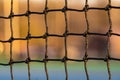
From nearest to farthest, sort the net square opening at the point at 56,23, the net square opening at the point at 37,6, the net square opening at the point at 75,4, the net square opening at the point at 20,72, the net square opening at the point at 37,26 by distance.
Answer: the net square opening at the point at 20,72 → the net square opening at the point at 37,26 → the net square opening at the point at 37,6 → the net square opening at the point at 75,4 → the net square opening at the point at 56,23

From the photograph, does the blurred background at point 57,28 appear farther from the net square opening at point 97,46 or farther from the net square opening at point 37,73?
the net square opening at point 37,73

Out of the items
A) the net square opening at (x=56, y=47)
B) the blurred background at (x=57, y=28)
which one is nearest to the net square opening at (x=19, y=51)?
the blurred background at (x=57, y=28)

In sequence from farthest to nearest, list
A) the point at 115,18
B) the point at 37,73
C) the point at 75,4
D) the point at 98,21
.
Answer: the point at 98,21, the point at 115,18, the point at 75,4, the point at 37,73

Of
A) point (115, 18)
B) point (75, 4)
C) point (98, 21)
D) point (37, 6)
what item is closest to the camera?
point (37, 6)

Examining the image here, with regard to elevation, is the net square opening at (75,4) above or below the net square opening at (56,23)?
above

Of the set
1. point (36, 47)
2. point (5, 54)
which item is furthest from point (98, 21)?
point (5, 54)

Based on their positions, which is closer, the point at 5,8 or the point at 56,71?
the point at 5,8

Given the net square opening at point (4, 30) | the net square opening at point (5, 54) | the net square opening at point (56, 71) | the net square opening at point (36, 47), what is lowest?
the net square opening at point (56, 71)

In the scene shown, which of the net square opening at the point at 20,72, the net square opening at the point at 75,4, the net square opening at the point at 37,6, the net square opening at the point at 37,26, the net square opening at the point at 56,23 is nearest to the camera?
the net square opening at the point at 20,72

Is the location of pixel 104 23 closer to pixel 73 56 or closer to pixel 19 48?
pixel 73 56

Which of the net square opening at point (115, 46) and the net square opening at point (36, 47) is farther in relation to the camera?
the net square opening at point (115, 46)

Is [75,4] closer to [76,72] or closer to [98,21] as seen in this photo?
[98,21]

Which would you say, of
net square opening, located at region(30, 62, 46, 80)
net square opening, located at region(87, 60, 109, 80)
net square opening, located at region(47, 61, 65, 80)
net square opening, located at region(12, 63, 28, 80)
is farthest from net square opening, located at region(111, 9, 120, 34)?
net square opening, located at region(12, 63, 28, 80)
